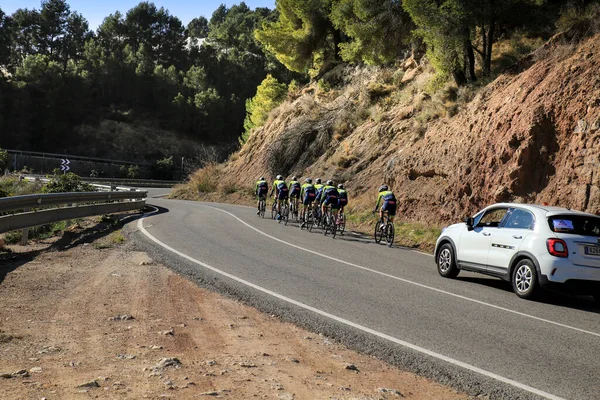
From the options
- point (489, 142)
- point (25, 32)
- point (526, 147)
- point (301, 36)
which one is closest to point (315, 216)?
point (489, 142)

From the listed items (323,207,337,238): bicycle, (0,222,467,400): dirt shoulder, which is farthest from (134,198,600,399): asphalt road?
(323,207,337,238): bicycle

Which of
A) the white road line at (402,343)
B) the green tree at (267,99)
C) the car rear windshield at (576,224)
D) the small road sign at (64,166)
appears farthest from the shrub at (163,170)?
the car rear windshield at (576,224)

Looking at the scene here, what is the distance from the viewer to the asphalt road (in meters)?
6.39

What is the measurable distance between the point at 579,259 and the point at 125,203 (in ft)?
58.3

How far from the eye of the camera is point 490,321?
28.3 feet

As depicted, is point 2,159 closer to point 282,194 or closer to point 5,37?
point 282,194

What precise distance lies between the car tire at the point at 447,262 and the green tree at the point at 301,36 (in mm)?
33069

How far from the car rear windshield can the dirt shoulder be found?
5287 mm

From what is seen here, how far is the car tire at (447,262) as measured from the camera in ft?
41.3

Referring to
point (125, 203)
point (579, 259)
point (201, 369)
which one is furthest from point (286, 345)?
point (125, 203)

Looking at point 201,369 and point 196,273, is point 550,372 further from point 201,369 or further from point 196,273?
point 196,273

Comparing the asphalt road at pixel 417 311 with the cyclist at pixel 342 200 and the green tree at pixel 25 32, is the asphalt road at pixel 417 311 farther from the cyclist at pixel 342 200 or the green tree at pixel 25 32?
the green tree at pixel 25 32

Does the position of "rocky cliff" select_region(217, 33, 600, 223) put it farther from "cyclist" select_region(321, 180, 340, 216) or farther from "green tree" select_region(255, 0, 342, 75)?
"green tree" select_region(255, 0, 342, 75)

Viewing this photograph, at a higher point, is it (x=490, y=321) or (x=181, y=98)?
(x=181, y=98)
